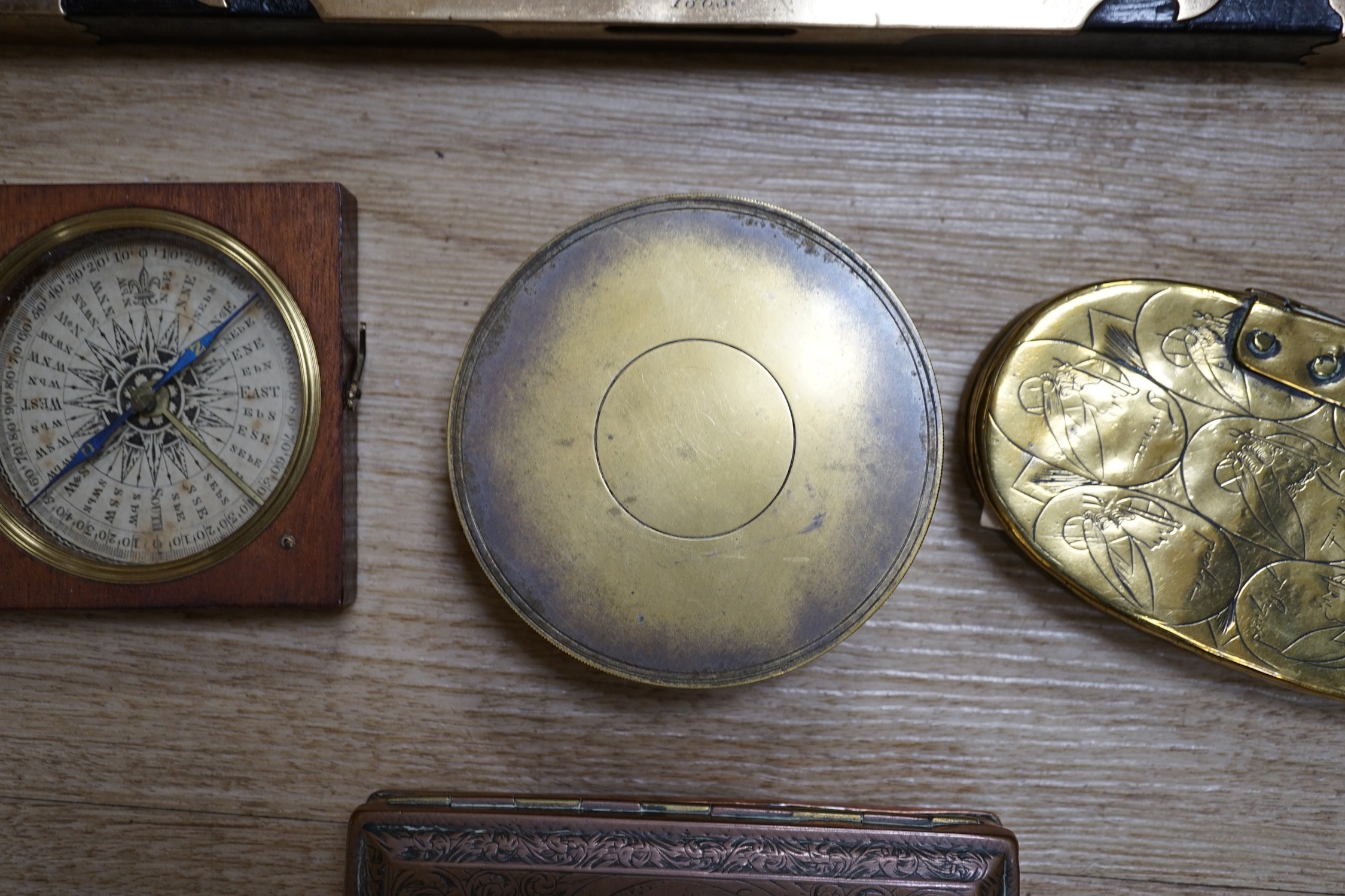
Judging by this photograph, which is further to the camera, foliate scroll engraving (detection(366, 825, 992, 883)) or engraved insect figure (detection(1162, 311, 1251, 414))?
engraved insect figure (detection(1162, 311, 1251, 414))

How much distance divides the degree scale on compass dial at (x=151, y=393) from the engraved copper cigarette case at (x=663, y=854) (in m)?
0.37

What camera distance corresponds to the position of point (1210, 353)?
2.99ft

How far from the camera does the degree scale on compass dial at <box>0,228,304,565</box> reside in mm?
898

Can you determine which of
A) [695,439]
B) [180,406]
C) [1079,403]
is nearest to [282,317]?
[180,406]

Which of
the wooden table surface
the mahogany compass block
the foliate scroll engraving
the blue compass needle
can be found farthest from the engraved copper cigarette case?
the blue compass needle

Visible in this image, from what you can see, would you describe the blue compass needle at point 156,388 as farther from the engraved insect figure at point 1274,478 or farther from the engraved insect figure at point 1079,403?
the engraved insect figure at point 1274,478

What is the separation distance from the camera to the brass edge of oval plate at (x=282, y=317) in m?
0.89

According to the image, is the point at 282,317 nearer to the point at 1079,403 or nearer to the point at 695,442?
the point at 695,442

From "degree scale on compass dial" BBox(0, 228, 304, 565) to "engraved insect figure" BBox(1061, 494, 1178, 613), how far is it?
84 cm

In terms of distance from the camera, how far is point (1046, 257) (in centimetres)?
96

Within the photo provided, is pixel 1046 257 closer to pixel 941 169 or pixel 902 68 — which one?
pixel 941 169

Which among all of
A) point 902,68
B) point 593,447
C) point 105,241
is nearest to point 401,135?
point 105,241

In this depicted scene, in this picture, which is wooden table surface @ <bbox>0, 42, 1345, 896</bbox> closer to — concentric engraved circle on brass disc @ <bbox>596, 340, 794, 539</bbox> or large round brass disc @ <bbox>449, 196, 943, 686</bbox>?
large round brass disc @ <bbox>449, 196, 943, 686</bbox>

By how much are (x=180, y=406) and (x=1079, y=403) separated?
37.7 inches
